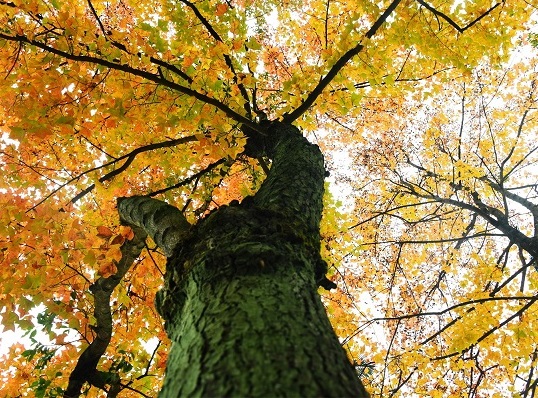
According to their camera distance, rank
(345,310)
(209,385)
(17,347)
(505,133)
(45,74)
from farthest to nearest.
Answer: (505,133), (345,310), (17,347), (45,74), (209,385)

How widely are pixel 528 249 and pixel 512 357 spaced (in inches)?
76.6

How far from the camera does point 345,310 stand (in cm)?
587

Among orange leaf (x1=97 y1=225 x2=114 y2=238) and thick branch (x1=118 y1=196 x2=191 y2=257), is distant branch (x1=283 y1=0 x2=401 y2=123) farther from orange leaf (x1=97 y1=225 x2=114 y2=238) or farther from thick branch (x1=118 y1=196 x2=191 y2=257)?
orange leaf (x1=97 y1=225 x2=114 y2=238)

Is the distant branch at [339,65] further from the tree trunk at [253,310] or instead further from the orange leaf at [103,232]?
the orange leaf at [103,232]

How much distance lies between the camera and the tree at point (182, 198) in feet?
3.58

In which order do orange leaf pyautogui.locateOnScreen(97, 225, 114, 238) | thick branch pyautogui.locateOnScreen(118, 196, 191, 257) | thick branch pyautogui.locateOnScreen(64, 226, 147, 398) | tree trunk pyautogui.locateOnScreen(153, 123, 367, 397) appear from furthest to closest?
thick branch pyautogui.locateOnScreen(64, 226, 147, 398)
orange leaf pyautogui.locateOnScreen(97, 225, 114, 238)
thick branch pyautogui.locateOnScreen(118, 196, 191, 257)
tree trunk pyautogui.locateOnScreen(153, 123, 367, 397)

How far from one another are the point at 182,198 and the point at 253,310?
3620mm

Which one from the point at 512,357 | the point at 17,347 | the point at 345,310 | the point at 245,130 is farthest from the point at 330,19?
the point at 17,347

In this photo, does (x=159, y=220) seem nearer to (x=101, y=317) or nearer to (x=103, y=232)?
(x=103, y=232)

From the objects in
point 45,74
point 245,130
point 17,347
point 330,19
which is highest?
point 330,19

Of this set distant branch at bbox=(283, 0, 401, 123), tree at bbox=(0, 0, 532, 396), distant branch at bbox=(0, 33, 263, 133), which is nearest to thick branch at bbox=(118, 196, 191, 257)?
tree at bbox=(0, 0, 532, 396)

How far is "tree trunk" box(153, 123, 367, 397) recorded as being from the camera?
87cm

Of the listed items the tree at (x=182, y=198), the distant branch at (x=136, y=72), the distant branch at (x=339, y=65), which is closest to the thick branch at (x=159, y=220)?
the tree at (x=182, y=198)

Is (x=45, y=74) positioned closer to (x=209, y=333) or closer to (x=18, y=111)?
(x=18, y=111)
